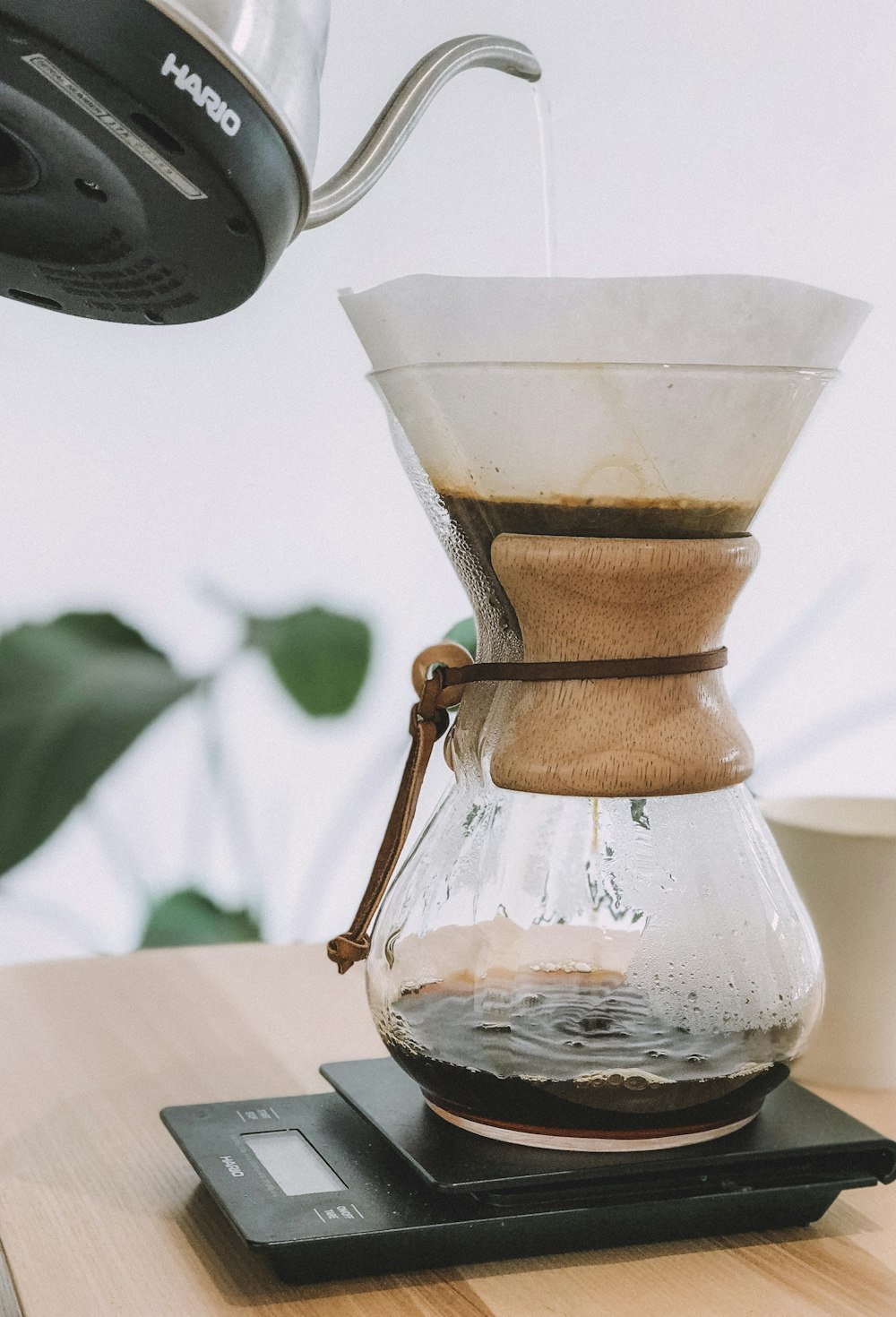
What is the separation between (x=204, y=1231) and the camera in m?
0.50

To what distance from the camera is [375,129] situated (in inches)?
21.0

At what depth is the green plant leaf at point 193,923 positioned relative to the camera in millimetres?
1547

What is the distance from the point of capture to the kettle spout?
1.69 ft

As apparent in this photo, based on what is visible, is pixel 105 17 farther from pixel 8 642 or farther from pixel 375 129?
pixel 8 642

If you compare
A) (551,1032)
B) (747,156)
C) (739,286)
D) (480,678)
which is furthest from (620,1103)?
(747,156)

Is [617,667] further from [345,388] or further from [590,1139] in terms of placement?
[345,388]

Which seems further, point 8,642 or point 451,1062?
point 8,642

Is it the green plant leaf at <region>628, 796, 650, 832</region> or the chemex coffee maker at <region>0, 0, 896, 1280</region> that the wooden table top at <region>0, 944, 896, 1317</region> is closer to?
the chemex coffee maker at <region>0, 0, 896, 1280</region>

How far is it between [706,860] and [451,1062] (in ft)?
0.40

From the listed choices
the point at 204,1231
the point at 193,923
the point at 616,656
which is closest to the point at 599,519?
the point at 616,656

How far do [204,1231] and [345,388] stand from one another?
117 cm

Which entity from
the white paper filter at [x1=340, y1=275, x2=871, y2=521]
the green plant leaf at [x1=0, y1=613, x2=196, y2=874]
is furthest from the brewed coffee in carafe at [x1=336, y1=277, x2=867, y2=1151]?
the green plant leaf at [x1=0, y1=613, x2=196, y2=874]

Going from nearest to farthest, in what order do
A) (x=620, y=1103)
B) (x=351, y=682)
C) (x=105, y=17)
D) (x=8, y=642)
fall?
(x=105, y=17) → (x=620, y=1103) → (x=8, y=642) → (x=351, y=682)

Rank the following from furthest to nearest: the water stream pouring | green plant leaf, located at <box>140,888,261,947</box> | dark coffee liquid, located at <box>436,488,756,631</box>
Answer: green plant leaf, located at <box>140,888,261,947</box>, dark coffee liquid, located at <box>436,488,756,631</box>, the water stream pouring
